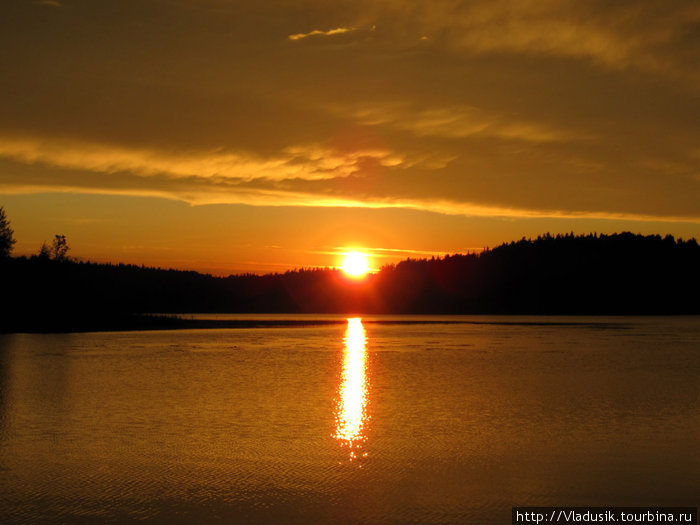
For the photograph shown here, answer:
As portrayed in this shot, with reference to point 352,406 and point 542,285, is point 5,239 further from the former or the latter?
point 542,285

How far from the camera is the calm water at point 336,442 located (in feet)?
33.8

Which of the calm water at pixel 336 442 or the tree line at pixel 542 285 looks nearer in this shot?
the calm water at pixel 336 442

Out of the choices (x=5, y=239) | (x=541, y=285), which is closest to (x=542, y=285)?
(x=541, y=285)

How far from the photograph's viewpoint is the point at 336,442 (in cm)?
1455

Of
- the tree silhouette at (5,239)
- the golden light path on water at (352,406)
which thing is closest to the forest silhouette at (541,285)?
the tree silhouette at (5,239)

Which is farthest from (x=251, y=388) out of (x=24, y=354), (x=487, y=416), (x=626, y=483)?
(x=24, y=354)

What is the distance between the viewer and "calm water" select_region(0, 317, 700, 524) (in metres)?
10.3

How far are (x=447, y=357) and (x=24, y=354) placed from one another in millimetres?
21248

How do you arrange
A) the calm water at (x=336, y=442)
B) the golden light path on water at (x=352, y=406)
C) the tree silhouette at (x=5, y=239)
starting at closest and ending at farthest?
the calm water at (x=336, y=442) → the golden light path on water at (x=352, y=406) → the tree silhouette at (x=5, y=239)

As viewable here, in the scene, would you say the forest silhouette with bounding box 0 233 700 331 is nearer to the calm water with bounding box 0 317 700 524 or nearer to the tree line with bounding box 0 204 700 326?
the tree line with bounding box 0 204 700 326

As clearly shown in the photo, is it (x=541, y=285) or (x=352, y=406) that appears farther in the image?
(x=541, y=285)

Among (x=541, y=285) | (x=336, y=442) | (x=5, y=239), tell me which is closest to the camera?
(x=336, y=442)

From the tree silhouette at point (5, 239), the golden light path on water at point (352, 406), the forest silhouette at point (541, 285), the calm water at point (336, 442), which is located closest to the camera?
the calm water at point (336, 442)

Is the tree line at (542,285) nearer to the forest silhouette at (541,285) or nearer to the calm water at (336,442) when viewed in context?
the forest silhouette at (541,285)
